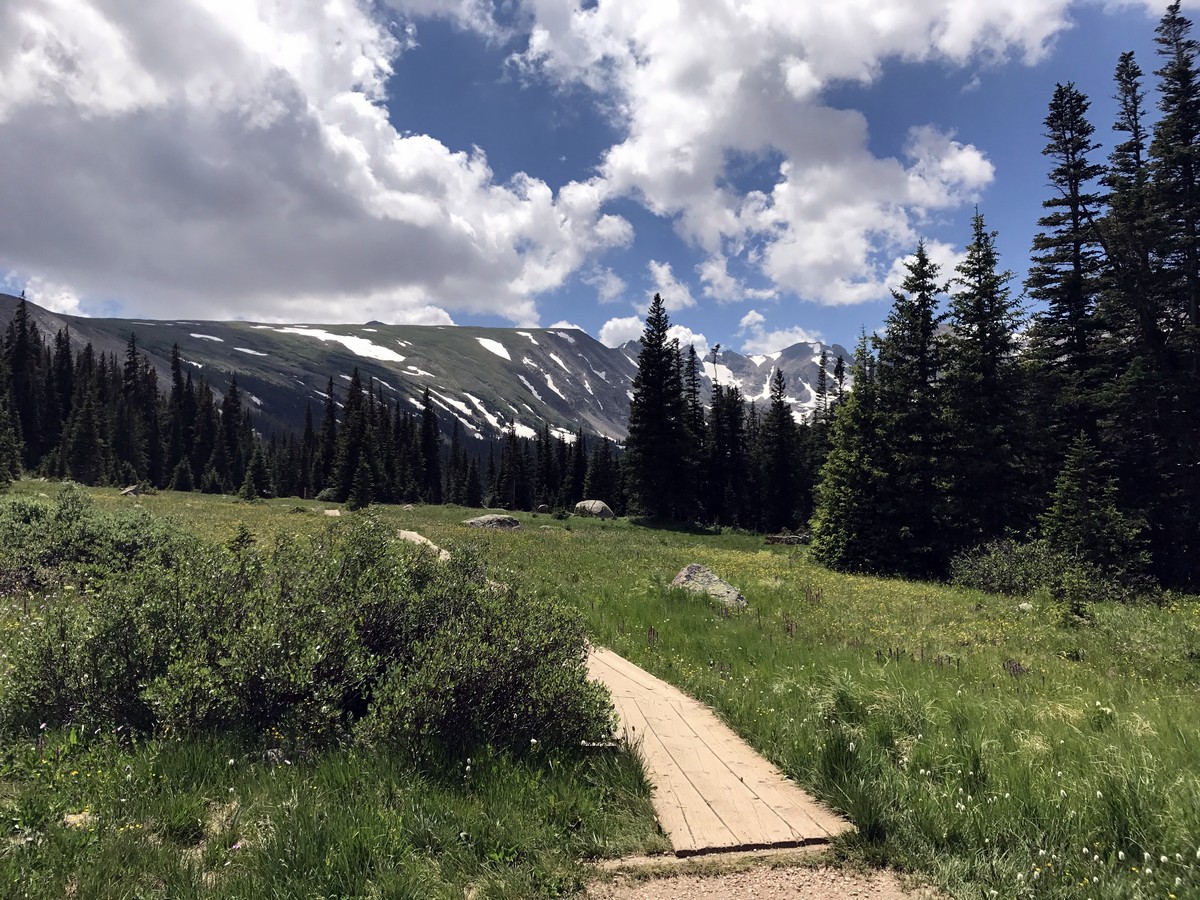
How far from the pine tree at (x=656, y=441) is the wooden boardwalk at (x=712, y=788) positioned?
4148 cm

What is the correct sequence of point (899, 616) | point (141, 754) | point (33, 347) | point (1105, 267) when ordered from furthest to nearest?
1. point (33, 347)
2. point (1105, 267)
3. point (899, 616)
4. point (141, 754)

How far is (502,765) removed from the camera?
4910mm

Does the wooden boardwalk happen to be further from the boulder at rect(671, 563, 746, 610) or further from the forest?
the forest

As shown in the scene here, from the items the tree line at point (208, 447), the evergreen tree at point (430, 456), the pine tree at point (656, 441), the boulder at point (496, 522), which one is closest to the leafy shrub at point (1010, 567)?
the boulder at point (496, 522)

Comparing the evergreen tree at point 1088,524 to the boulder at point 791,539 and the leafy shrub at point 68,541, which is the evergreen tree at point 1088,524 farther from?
the leafy shrub at point 68,541

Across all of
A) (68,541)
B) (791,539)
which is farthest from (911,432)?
(68,541)

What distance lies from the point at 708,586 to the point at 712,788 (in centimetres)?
985

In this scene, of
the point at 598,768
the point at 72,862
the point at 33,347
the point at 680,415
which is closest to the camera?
the point at 72,862

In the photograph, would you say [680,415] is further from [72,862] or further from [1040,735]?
[72,862]

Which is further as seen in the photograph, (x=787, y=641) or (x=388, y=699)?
(x=787, y=641)

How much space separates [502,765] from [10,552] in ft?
40.2

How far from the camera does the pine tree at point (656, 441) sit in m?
49.1

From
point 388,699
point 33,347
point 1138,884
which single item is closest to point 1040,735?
point 1138,884

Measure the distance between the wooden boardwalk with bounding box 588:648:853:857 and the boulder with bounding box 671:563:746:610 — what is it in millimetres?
6880
